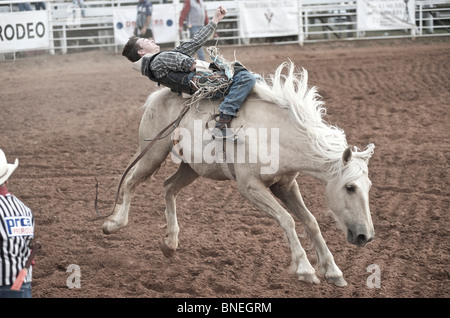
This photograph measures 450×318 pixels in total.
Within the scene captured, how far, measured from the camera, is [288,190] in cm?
492

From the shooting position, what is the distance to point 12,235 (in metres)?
3.27

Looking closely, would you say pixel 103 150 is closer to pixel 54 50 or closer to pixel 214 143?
pixel 214 143

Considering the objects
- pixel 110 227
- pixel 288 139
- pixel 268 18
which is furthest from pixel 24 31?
pixel 288 139

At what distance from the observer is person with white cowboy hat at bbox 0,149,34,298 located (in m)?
3.26

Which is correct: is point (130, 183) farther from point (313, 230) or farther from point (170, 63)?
point (313, 230)

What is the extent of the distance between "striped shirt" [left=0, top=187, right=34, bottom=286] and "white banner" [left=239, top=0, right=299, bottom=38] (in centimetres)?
1369

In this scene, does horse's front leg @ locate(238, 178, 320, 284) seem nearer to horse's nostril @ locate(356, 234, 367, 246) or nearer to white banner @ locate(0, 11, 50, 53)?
horse's nostril @ locate(356, 234, 367, 246)

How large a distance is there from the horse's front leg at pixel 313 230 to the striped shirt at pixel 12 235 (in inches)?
86.3

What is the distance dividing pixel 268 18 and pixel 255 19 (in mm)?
350

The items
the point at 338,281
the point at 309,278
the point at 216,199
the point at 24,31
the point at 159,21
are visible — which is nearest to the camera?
the point at 309,278

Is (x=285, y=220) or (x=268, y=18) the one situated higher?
(x=268, y=18)

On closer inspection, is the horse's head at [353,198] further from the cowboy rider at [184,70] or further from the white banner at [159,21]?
the white banner at [159,21]

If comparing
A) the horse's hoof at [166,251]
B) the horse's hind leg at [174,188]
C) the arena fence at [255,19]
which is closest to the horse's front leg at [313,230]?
the horse's hind leg at [174,188]
